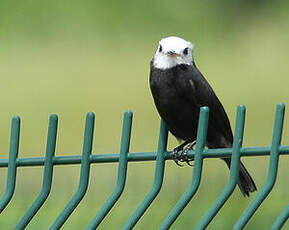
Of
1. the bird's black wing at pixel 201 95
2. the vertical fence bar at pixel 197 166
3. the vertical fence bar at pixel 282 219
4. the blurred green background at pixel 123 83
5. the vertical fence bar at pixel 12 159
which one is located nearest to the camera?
the vertical fence bar at pixel 282 219

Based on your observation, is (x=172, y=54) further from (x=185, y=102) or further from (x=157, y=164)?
(x=157, y=164)

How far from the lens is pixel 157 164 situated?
3.94m

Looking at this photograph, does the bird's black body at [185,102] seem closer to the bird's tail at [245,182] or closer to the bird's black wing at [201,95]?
the bird's black wing at [201,95]

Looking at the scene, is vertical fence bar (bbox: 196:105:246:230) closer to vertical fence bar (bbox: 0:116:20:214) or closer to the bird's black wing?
vertical fence bar (bbox: 0:116:20:214)

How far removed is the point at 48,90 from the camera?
11.7m

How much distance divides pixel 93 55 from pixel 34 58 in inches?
31.4

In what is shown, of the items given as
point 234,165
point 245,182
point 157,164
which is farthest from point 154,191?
point 245,182

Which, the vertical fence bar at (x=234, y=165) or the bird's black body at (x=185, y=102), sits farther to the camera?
the bird's black body at (x=185, y=102)

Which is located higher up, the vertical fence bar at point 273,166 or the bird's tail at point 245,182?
the vertical fence bar at point 273,166

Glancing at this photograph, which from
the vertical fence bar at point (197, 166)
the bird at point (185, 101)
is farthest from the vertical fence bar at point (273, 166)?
the bird at point (185, 101)

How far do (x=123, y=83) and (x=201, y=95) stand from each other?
640 centimetres

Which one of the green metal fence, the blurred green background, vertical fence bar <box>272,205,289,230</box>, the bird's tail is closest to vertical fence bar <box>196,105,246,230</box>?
the green metal fence

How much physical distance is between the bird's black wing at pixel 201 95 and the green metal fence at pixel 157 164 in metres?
1.19

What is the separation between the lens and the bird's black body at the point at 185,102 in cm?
548
